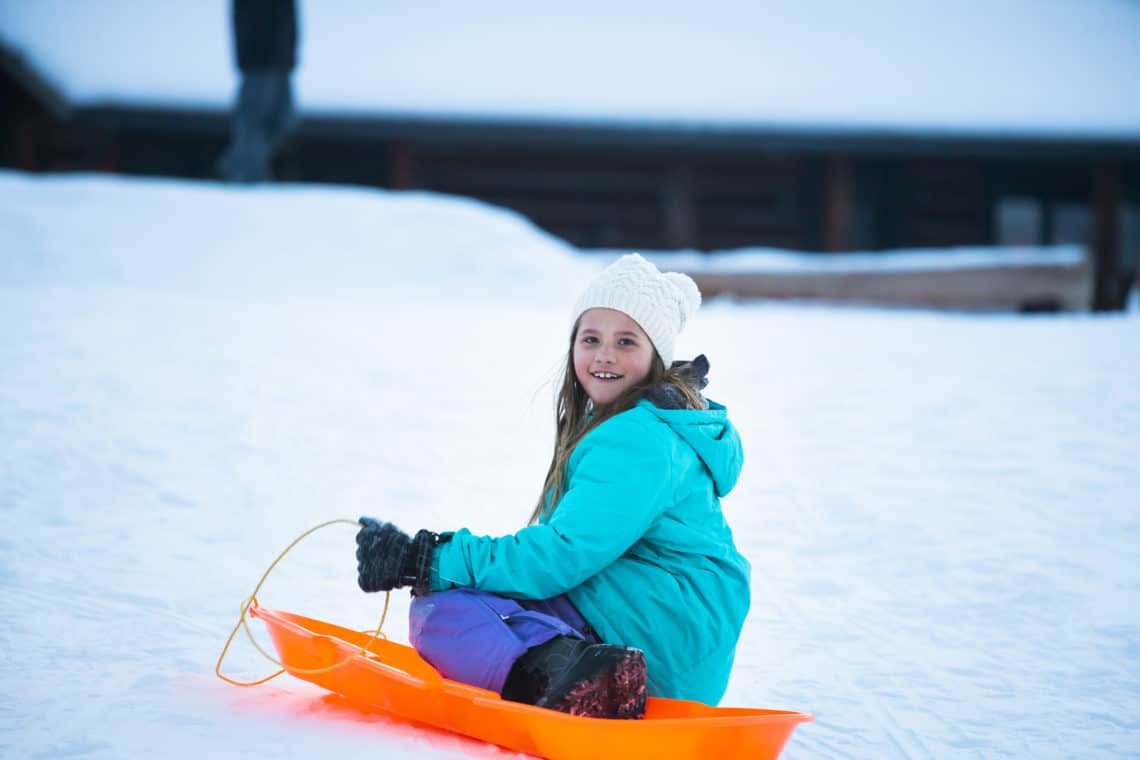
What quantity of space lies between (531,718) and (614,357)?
2.57 feet

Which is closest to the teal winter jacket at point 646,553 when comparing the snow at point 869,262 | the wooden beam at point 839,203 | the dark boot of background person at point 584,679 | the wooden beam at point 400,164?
the dark boot of background person at point 584,679

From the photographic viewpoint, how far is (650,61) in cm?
1297

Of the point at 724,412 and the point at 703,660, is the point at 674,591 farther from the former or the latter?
the point at 724,412

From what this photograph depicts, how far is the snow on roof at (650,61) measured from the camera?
442 inches

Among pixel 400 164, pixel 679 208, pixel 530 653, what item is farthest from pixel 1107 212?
pixel 530 653

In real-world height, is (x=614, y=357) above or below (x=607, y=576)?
above

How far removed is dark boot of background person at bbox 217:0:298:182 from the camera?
334 inches

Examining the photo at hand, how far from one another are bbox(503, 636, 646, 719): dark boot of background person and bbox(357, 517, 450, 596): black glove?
0.87ft

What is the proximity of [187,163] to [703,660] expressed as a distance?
11.3 m

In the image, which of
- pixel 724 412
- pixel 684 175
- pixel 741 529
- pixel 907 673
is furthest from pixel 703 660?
pixel 684 175

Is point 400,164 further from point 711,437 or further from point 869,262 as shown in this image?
point 711,437

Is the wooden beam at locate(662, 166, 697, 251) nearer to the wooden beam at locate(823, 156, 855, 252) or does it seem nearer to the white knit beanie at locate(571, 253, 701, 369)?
the wooden beam at locate(823, 156, 855, 252)

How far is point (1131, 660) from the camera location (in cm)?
277

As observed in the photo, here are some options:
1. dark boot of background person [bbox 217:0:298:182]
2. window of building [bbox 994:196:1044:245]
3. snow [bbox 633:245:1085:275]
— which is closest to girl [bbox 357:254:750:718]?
dark boot of background person [bbox 217:0:298:182]
